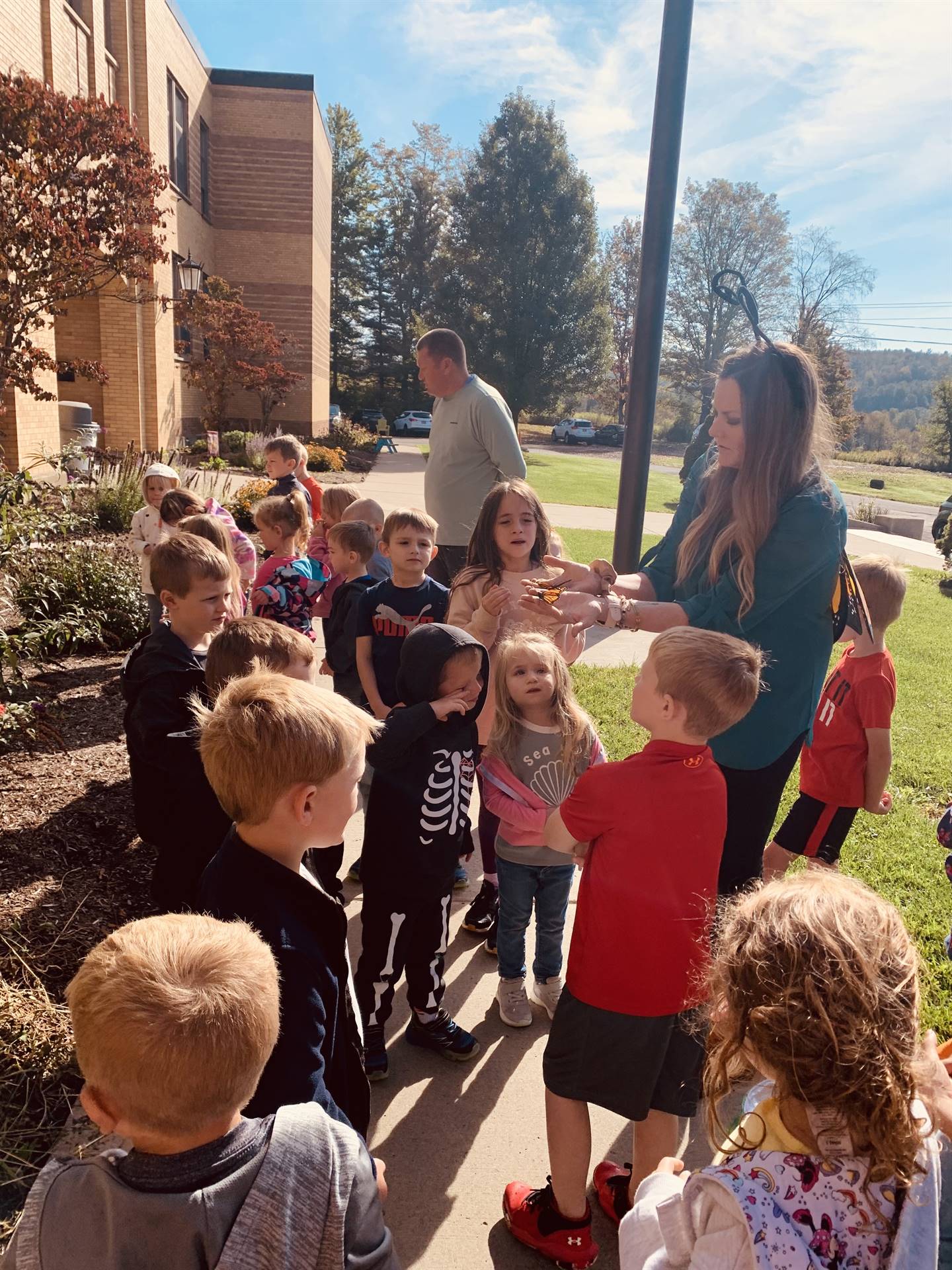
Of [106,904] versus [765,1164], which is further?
[106,904]

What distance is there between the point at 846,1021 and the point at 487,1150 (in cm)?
174

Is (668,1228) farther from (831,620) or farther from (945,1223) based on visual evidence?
(831,620)

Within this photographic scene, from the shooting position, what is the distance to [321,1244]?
1261mm

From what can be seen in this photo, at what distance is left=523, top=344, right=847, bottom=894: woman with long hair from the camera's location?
274 centimetres

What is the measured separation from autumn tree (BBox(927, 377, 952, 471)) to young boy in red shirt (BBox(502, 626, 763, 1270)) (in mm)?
57095

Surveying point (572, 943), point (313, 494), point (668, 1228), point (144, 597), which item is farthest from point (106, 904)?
point (313, 494)

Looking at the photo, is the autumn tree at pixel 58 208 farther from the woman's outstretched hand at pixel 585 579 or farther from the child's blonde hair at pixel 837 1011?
the child's blonde hair at pixel 837 1011

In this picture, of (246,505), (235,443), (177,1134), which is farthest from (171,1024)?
(235,443)

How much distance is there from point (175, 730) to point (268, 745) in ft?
3.53

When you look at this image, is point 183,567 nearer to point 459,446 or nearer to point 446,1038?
point 446,1038

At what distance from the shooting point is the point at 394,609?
13.0 ft

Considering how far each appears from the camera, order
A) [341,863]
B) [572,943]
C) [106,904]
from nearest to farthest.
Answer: [572,943] → [106,904] → [341,863]

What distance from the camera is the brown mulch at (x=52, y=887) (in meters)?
2.38

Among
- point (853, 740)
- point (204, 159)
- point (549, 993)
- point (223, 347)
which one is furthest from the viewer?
point (204, 159)
